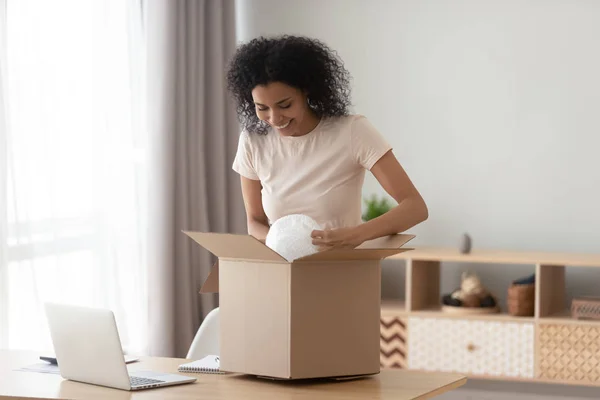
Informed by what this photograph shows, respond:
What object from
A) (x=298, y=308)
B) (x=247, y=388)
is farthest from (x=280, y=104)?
(x=247, y=388)

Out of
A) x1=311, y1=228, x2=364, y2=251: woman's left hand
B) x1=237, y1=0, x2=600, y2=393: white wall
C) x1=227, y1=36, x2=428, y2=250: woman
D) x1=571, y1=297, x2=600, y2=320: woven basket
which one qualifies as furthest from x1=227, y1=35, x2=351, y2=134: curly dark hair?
x1=237, y1=0, x2=600, y2=393: white wall

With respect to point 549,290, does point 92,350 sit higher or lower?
higher

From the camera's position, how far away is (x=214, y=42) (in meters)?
4.05

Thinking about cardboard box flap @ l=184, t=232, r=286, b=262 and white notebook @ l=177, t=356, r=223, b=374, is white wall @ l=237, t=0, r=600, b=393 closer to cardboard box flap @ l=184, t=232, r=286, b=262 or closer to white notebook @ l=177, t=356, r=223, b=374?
white notebook @ l=177, t=356, r=223, b=374

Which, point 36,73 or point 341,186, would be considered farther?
point 36,73

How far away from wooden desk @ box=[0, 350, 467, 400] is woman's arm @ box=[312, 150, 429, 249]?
0.30 metres

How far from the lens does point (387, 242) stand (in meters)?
1.98

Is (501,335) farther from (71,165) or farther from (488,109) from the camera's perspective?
(71,165)

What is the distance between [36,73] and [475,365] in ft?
6.78

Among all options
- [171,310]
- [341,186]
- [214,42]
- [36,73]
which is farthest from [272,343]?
[214,42]

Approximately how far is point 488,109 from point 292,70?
2352 mm

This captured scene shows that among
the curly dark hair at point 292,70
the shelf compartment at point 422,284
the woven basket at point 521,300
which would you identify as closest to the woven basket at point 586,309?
the woven basket at point 521,300

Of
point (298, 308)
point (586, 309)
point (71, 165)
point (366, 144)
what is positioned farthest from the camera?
point (586, 309)

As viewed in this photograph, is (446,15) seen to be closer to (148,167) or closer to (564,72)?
(564,72)
